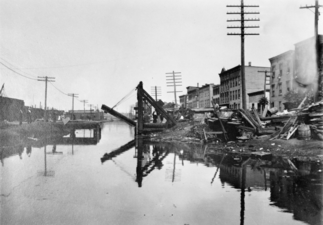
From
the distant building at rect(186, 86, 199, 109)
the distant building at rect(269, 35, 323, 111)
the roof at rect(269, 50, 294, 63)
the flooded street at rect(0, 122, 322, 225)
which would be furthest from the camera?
the distant building at rect(186, 86, 199, 109)

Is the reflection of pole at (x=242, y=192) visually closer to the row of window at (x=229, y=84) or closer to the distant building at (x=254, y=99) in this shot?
the distant building at (x=254, y=99)

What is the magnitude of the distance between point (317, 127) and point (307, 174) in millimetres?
7818

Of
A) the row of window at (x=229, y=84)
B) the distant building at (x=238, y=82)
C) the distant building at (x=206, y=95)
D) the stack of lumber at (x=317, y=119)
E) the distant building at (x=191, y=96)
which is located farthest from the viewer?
the distant building at (x=191, y=96)

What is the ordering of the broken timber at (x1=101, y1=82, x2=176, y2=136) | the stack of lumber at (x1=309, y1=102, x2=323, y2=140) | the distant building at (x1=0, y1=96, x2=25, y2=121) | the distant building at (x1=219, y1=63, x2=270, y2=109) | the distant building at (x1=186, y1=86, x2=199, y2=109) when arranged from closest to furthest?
the stack of lumber at (x1=309, y1=102, x2=323, y2=140) < the broken timber at (x1=101, y1=82, x2=176, y2=136) < the distant building at (x1=0, y1=96, x2=25, y2=121) < the distant building at (x1=219, y1=63, x2=270, y2=109) < the distant building at (x1=186, y1=86, x2=199, y2=109)

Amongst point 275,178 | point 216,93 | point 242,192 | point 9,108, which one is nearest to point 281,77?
point 216,93

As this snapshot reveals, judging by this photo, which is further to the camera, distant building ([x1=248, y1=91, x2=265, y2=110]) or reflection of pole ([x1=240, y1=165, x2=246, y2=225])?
distant building ([x1=248, y1=91, x2=265, y2=110])

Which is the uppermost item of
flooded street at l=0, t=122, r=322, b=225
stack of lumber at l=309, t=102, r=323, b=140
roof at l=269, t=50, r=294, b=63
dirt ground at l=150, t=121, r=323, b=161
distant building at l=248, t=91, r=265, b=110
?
roof at l=269, t=50, r=294, b=63

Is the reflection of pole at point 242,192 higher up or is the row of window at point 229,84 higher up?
the row of window at point 229,84

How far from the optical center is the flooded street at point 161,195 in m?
5.34

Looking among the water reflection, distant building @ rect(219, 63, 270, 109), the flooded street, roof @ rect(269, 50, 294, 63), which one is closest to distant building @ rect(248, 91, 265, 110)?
distant building @ rect(219, 63, 270, 109)

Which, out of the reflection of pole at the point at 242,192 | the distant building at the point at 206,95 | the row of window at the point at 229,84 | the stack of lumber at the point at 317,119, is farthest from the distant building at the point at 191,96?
the reflection of pole at the point at 242,192

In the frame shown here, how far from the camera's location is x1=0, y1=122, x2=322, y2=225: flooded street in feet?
17.5

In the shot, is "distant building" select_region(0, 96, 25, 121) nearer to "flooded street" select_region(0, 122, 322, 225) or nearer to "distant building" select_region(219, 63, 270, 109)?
"flooded street" select_region(0, 122, 322, 225)

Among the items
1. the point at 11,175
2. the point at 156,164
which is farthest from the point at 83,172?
the point at 156,164
